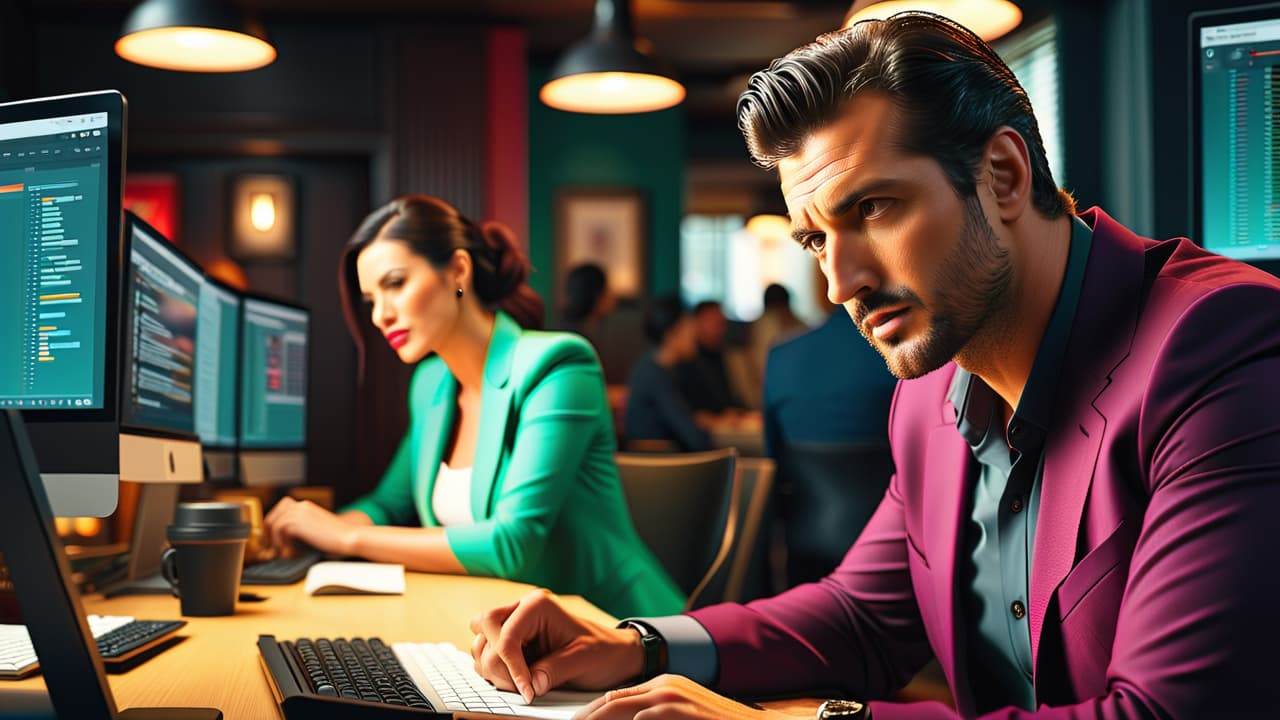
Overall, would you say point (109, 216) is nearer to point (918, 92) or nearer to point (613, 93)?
point (918, 92)

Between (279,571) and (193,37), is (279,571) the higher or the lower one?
the lower one

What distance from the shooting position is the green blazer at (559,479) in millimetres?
2035

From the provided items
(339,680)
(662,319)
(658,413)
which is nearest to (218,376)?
(339,680)

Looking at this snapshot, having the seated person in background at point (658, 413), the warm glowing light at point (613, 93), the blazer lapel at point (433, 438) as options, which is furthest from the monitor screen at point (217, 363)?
the seated person in background at point (658, 413)

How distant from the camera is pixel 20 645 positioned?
3.79ft

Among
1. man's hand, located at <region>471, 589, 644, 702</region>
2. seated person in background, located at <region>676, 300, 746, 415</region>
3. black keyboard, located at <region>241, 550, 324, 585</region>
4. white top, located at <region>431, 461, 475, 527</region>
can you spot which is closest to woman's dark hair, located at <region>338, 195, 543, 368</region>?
white top, located at <region>431, 461, 475, 527</region>

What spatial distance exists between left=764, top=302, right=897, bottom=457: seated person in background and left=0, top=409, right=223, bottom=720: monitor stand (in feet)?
7.98

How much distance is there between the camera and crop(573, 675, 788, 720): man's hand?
0.86 meters

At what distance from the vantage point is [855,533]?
2.91m

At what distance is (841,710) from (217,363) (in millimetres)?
1693

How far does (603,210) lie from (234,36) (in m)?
3.78

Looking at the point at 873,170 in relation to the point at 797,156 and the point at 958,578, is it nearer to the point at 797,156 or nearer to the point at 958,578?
the point at 797,156

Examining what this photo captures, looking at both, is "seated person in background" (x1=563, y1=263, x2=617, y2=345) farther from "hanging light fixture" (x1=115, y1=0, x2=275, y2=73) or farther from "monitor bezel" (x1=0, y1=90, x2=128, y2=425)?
"monitor bezel" (x1=0, y1=90, x2=128, y2=425)

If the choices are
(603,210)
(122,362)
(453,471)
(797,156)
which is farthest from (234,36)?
(603,210)
